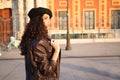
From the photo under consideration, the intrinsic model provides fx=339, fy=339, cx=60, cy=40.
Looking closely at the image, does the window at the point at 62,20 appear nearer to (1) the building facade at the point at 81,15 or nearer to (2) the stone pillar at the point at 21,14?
(1) the building facade at the point at 81,15

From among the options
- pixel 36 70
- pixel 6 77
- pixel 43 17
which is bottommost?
pixel 6 77

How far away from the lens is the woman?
3.60 m

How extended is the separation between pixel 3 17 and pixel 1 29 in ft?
5.32

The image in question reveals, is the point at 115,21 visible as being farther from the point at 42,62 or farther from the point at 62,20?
the point at 42,62

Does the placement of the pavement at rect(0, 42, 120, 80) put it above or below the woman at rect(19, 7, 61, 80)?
below

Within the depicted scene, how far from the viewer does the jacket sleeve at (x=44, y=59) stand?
3.58 metres

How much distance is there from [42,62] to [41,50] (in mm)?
128

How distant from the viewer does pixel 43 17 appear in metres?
3.66

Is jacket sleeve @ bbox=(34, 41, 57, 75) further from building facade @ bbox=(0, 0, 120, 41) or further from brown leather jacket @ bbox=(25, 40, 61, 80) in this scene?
building facade @ bbox=(0, 0, 120, 41)

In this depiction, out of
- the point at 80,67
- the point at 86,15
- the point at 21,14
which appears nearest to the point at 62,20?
the point at 86,15

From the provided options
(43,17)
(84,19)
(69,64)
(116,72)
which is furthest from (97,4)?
(43,17)

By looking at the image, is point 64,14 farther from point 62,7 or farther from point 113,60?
point 113,60

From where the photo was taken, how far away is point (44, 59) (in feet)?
11.8

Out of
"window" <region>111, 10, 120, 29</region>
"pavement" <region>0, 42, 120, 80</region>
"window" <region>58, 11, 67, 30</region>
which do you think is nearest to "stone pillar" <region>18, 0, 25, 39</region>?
"window" <region>58, 11, 67, 30</region>
